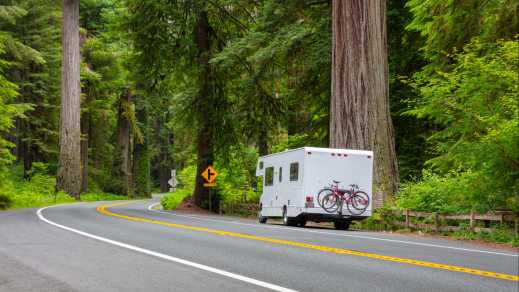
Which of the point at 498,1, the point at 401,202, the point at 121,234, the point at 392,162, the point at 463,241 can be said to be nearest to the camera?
the point at 121,234

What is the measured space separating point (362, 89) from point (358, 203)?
417cm

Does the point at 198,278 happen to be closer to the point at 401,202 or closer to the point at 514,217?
the point at 514,217

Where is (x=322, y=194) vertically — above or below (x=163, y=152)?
below

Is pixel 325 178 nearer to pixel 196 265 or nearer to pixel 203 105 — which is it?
pixel 196 265

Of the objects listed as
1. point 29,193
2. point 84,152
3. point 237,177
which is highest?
point 84,152

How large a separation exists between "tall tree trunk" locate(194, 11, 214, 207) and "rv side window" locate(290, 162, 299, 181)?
1463 cm

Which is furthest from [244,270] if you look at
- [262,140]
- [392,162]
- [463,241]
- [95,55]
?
[95,55]

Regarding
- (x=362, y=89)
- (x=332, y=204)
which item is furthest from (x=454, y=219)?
(x=362, y=89)

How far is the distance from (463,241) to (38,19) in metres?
39.4

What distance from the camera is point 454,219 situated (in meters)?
19.0

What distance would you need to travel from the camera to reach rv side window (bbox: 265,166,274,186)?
2553 cm

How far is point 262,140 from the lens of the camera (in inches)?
1489

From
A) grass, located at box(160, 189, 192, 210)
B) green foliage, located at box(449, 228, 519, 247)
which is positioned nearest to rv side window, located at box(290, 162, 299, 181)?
green foliage, located at box(449, 228, 519, 247)

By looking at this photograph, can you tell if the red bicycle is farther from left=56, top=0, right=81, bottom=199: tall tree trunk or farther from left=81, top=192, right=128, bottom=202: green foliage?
left=81, top=192, right=128, bottom=202: green foliage
